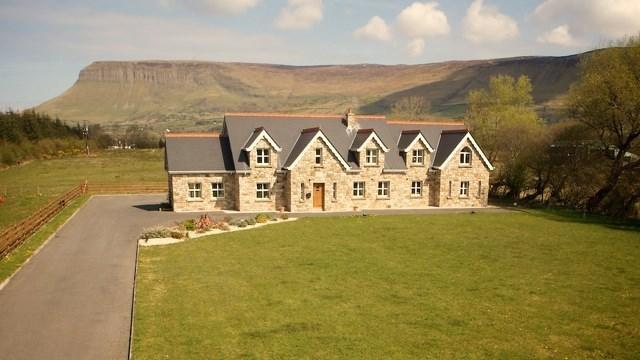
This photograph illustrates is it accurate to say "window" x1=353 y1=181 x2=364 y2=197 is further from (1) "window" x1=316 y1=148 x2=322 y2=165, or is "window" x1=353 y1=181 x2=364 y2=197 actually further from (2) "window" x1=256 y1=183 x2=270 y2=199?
(2) "window" x1=256 y1=183 x2=270 y2=199

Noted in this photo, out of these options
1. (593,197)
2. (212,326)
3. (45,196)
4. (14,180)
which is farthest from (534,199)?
(14,180)

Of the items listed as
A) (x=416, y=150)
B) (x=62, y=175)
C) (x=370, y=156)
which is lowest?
(x=62, y=175)

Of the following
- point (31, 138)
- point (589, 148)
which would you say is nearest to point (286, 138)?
point (589, 148)

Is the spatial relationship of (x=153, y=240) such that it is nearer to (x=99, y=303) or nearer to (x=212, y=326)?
(x=99, y=303)

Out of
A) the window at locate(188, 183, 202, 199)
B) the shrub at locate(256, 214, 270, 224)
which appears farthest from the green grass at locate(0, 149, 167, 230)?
the shrub at locate(256, 214, 270, 224)

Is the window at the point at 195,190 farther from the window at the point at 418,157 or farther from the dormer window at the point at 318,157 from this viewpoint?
the window at the point at 418,157

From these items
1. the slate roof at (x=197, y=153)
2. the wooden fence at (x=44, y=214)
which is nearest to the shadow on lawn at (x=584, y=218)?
the slate roof at (x=197, y=153)

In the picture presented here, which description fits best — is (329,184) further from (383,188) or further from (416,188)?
(416,188)
